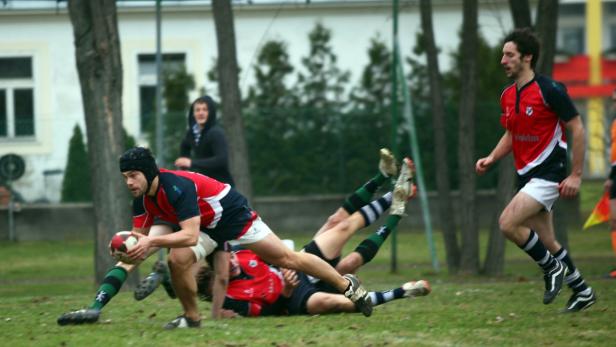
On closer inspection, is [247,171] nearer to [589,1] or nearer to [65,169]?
[65,169]

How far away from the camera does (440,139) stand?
66.0 feet

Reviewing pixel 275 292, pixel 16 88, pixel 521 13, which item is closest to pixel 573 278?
pixel 275 292

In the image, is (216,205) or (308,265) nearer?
(216,205)

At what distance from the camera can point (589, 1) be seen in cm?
4100

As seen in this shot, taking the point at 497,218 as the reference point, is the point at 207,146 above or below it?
above

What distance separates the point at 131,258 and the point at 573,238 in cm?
1878

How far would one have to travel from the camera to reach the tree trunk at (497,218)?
17.5 metres

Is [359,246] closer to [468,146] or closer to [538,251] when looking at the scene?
[538,251]

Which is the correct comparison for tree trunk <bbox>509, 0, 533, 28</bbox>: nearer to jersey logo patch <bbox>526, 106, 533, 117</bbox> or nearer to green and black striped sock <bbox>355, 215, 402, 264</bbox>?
green and black striped sock <bbox>355, 215, 402, 264</bbox>

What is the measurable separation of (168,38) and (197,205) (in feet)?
82.1

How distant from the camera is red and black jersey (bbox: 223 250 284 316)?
34.4 ft

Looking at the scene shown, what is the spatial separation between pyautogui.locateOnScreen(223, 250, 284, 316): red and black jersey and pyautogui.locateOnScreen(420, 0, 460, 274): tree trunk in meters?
9.17

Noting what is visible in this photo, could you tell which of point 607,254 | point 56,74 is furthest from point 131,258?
point 56,74

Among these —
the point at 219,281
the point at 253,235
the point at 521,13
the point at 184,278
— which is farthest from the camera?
the point at 521,13
